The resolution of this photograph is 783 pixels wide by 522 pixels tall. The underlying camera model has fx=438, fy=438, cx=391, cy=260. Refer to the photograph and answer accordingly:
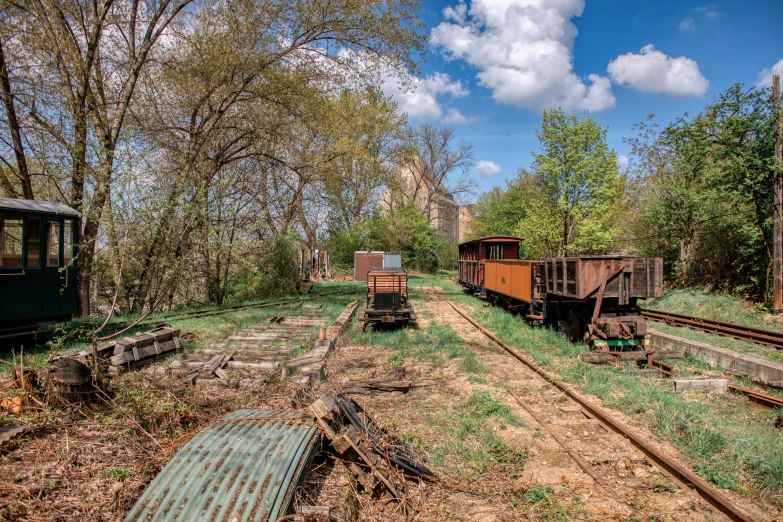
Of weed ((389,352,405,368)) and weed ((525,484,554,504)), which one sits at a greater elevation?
weed ((389,352,405,368))

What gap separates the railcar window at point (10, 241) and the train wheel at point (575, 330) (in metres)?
11.8

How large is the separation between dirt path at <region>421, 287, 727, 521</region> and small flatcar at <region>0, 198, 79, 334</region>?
30.0 ft

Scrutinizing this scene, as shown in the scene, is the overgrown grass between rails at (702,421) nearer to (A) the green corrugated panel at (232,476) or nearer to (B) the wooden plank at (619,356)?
(B) the wooden plank at (619,356)

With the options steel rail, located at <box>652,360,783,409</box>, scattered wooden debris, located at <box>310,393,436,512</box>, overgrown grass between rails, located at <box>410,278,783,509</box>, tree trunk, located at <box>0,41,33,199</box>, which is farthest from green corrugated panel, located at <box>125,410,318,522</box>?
tree trunk, located at <box>0,41,33,199</box>

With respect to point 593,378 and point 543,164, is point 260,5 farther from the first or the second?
point 543,164

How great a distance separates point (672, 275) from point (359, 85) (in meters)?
16.2

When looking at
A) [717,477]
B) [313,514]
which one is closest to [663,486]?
[717,477]

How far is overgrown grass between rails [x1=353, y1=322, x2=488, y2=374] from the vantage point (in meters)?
8.78

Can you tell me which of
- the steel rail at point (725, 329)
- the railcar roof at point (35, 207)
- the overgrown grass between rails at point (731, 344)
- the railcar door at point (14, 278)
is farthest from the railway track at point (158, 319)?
the steel rail at point (725, 329)

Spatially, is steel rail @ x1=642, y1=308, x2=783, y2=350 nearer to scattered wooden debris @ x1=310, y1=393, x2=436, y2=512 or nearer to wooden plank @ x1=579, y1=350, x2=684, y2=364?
wooden plank @ x1=579, y1=350, x2=684, y2=364

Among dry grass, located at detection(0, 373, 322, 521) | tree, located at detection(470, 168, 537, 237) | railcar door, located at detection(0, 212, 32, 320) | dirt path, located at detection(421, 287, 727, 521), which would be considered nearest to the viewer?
dry grass, located at detection(0, 373, 322, 521)

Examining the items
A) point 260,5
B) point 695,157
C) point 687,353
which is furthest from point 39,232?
point 695,157

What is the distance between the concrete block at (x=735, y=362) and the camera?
286 inches

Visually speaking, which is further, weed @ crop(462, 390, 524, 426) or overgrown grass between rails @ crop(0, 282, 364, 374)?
overgrown grass between rails @ crop(0, 282, 364, 374)
